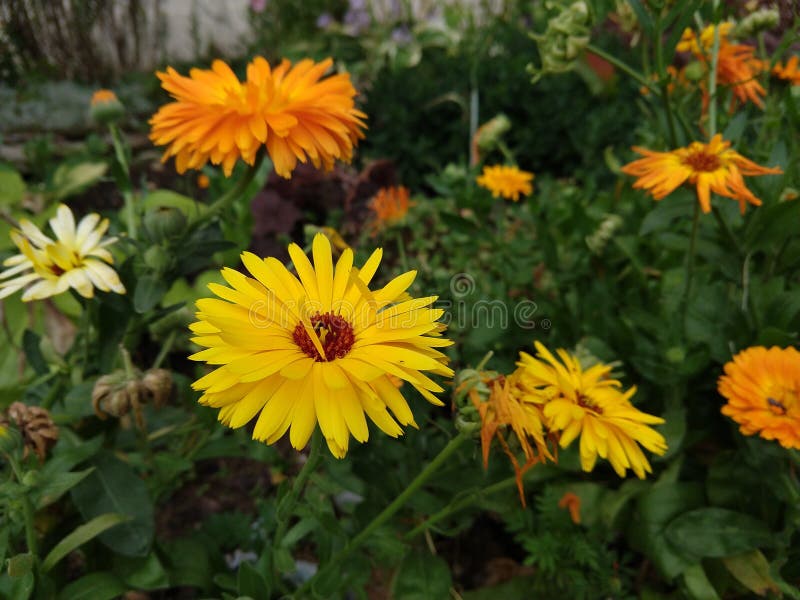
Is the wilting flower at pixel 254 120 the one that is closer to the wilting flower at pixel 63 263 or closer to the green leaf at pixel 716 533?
the wilting flower at pixel 63 263

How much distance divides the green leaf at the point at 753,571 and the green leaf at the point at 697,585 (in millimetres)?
49

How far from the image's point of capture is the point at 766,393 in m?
0.90

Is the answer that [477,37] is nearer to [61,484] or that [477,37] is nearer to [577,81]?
[577,81]

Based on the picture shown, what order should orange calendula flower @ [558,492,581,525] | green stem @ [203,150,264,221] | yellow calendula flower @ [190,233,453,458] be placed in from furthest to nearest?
1. orange calendula flower @ [558,492,581,525]
2. green stem @ [203,150,264,221]
3. yellow calendula flower @ [190,233,453,458]

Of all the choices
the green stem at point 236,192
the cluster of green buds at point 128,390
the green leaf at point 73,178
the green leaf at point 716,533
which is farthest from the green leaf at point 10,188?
the green leaf at point 716,533

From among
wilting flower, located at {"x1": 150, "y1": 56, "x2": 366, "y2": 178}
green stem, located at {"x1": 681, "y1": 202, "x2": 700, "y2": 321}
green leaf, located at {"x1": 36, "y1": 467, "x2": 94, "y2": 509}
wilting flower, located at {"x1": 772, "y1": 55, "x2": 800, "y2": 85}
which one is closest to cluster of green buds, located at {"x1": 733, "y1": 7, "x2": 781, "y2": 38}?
wilting flower, located at {"x1": 772, "y1": 55, "x2": 800, "y2": 85}

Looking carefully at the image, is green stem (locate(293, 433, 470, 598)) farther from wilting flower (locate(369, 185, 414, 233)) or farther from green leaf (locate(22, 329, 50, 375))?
wilting flower (locate(369, 185, 414, 233))

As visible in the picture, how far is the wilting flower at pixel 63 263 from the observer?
0.90 meters

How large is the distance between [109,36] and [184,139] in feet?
10.5

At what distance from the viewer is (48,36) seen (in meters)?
Answer: 3.22

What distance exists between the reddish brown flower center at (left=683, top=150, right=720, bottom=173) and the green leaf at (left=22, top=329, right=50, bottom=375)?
1083 millimetres

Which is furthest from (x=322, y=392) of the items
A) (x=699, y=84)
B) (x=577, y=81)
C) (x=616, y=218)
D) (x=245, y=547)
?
(x=577, y=81)

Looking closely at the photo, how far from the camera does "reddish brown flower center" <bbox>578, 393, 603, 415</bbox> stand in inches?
32.9

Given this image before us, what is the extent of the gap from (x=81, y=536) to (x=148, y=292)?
36 centimetres
